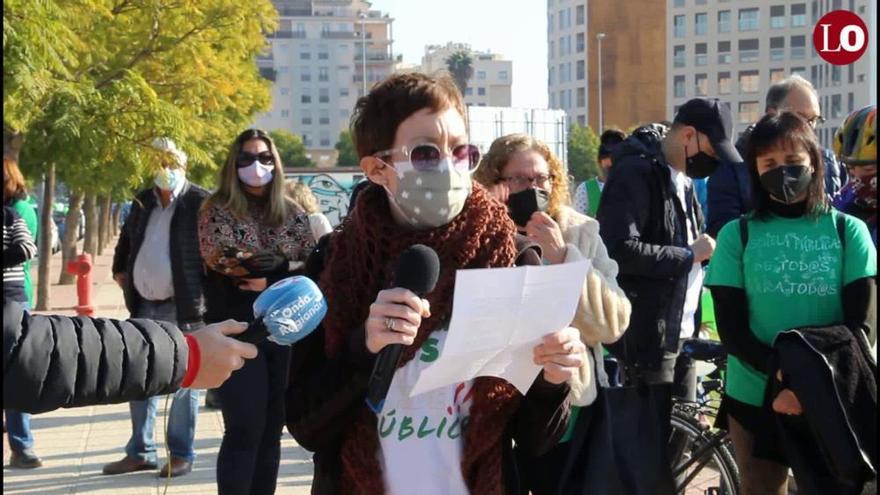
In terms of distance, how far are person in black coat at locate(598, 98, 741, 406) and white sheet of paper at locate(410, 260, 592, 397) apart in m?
2.81

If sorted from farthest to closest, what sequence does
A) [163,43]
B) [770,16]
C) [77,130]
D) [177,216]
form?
[770,16]
[163,43]
[77,130]
[177,216]

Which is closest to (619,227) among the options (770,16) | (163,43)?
(163,43)

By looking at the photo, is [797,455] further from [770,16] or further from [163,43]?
[770,16]

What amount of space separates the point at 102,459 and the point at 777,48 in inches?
5496

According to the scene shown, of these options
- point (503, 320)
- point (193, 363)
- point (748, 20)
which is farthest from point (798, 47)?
point (193, 363)

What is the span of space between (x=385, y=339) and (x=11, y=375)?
0.74 m

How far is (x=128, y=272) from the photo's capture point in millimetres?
7719

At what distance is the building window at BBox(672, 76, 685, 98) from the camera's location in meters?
140

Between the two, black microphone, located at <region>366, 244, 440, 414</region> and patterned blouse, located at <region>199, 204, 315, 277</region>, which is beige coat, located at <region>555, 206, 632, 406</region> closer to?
black microphone, located at <region>366, 244, 440, 414</region>

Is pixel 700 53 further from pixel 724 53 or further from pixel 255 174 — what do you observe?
pixel 255 174

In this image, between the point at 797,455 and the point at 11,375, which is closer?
the point at 11,375

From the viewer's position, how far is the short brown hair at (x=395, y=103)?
2918 mm

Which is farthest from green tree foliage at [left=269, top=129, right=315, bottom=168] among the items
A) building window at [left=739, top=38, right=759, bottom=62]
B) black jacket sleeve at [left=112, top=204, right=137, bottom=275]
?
black jacket sleeve at [left=112, top=204, right=137, bottom=275]

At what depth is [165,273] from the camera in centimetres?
748
